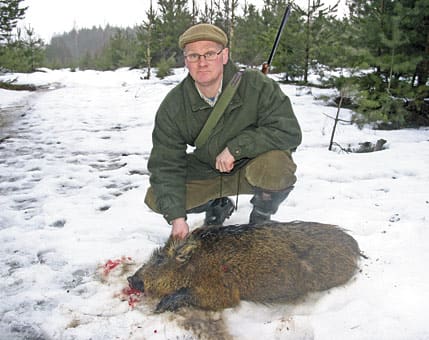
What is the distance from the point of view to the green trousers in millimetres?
3205

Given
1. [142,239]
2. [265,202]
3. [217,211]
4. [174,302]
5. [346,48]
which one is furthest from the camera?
[346,48]

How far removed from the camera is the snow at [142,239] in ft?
8.01

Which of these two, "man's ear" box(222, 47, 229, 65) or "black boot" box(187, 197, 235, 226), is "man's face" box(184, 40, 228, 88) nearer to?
"man's ear" box(222, 47, 229, 65)

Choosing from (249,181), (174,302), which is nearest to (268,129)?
(249,181)

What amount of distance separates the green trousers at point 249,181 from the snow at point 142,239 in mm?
539

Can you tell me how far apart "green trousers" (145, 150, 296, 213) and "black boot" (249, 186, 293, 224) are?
0.20 ft

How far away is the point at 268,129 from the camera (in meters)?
3.15

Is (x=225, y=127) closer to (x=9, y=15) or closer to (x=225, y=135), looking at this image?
(x=225, y=135)

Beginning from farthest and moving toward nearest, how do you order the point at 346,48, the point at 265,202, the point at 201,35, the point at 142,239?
the point at 346,48
the point at 142,239
the point at 265,202
the point at 201,35

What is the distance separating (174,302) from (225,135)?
1416 mm

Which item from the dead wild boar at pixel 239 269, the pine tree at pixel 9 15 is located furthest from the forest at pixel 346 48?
the dead wild boar at pixel 239 269

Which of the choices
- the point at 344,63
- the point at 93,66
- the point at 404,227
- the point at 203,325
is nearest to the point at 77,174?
the point at 203,325

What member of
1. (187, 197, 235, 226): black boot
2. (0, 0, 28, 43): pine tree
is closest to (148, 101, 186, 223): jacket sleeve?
(187, 197, 235, 226): black boot

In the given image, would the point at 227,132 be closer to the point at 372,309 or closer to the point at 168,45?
the point at 372,309
